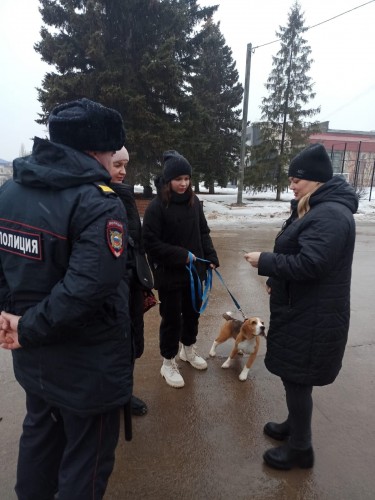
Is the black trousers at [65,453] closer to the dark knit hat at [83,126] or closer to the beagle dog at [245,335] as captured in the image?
the dark knit hat at [83,126]

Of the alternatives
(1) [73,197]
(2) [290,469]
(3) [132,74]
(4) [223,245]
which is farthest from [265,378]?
(3) [132,74]

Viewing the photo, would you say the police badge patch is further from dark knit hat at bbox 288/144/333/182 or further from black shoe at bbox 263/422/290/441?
black shoe at bbox 263/422/290/441

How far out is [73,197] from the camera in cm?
140

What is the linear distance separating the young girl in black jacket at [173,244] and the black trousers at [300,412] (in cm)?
114

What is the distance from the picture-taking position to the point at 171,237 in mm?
3135

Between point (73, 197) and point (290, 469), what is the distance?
2111 mm

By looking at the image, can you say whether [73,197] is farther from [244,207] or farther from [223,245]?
[244,207]

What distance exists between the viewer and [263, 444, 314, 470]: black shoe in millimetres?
2289

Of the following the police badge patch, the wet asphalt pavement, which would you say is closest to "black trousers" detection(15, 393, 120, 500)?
the wet asphalt pavement

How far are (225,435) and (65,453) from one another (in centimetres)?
133

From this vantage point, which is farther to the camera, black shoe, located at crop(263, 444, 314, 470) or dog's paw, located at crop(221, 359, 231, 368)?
dog's paw, located at crop(221, 359, 231, 368)

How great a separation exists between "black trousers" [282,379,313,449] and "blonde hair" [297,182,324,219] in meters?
1.04

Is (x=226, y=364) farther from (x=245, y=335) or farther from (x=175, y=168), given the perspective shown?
(x=175, y=168)

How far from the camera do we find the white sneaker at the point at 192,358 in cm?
349
